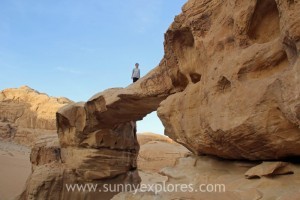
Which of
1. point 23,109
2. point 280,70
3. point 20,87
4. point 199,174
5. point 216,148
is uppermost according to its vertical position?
point 20,87

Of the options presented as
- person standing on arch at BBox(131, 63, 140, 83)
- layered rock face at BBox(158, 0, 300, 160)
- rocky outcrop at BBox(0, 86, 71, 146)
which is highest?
rocky outcrop at BBox(0, 86, 71, 146)

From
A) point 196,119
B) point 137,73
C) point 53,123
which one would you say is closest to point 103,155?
point 137,73

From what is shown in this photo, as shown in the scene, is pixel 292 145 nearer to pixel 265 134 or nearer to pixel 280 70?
pixel 265 134

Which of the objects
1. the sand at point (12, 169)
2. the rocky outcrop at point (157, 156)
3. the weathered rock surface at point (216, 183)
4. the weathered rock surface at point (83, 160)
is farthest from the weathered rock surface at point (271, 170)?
the rocky outcrop at point (157, 156)

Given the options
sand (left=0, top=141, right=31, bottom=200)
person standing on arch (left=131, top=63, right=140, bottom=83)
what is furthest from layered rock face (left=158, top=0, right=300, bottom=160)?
sand (left=0, top=141, right=31, bottom=200)

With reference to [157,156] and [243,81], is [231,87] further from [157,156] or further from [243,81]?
[157,156]

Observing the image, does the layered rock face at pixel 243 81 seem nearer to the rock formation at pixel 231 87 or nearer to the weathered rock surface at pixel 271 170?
the rock formation at pixel 231 87

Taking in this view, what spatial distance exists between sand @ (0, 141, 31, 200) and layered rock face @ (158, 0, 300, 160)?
31.4 ft

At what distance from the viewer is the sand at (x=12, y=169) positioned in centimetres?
1456

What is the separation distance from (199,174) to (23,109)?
28.6 metres

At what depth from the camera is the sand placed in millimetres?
14562

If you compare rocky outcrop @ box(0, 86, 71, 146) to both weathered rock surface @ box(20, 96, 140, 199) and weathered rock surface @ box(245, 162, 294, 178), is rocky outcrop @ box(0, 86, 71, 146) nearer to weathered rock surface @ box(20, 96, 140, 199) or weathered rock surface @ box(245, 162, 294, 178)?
weathered rock surface @ box(20, 96, 140, 199)

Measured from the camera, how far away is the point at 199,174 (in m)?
4.62

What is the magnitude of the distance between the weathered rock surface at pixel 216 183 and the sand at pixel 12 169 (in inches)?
344
